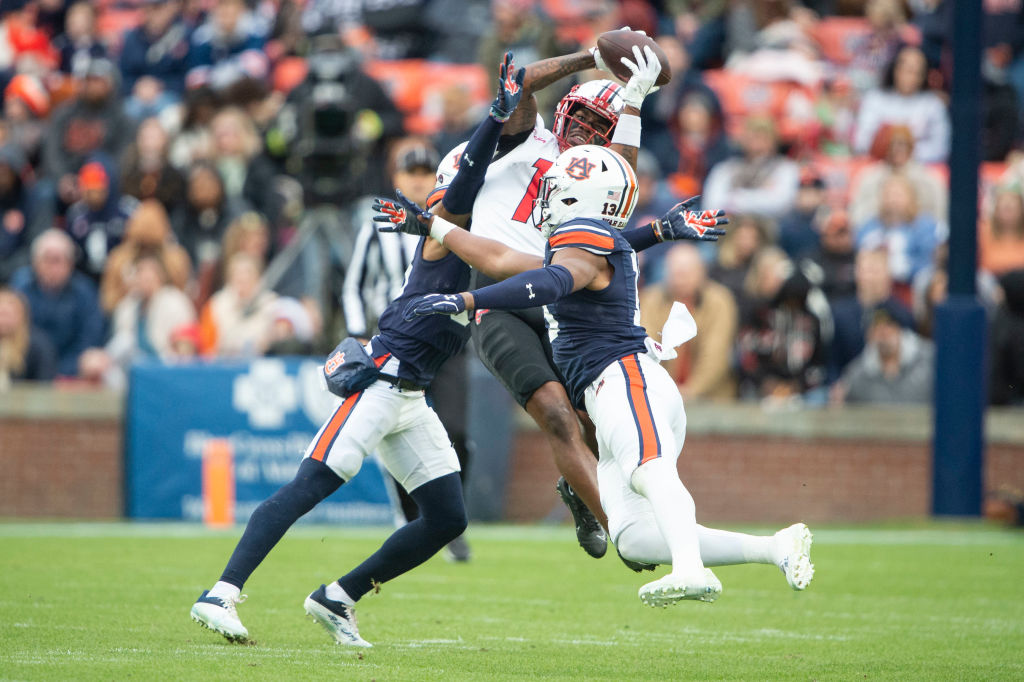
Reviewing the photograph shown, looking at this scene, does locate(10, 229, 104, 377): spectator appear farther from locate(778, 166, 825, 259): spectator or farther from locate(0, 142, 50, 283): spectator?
locate(778, 166, 825, 259): spectator

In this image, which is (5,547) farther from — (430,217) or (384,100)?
(384,100)

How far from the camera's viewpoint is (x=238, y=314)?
1256 centimetres

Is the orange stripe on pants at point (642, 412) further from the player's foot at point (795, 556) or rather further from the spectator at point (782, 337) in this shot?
the spectator at point (782, 337)

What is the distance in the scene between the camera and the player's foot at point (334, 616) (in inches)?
230

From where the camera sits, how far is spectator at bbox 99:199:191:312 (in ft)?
42.0

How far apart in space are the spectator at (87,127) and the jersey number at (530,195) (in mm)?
9289

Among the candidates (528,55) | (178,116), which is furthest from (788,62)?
(178,116)

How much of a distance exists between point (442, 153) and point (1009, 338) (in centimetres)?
525

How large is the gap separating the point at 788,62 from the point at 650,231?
30.2ft

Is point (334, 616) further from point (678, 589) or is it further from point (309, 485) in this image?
point (678, 589)

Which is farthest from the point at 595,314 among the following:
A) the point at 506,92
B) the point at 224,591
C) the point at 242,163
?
the point at 242,163

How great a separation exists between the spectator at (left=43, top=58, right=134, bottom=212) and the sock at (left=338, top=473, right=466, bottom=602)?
9.83 metres

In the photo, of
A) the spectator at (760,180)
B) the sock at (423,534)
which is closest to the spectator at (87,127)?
the spectator at (760,180)

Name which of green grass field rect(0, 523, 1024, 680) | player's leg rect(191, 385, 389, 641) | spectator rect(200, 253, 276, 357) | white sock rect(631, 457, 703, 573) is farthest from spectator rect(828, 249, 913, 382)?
white sock rect(631, 457, 703, 573)
